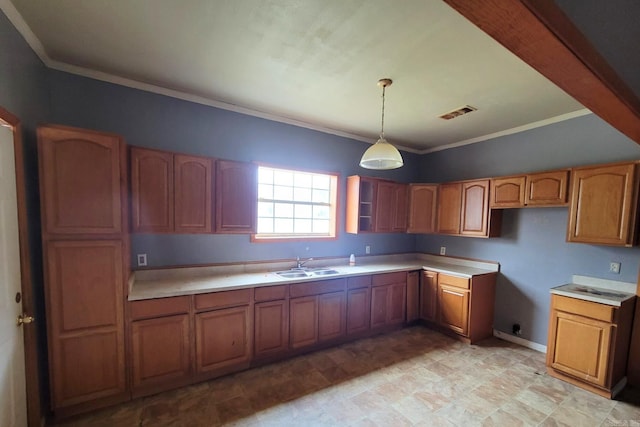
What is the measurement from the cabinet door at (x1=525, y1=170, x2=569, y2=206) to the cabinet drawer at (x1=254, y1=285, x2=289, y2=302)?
3012 mm

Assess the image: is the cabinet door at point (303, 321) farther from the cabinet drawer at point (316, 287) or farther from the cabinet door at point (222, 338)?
the cabinet door at point (222, 338)

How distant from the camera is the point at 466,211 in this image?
11.9 ft

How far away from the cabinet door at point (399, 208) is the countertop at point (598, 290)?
1.91m

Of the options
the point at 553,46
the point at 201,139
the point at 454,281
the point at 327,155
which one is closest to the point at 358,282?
the point at 454,281

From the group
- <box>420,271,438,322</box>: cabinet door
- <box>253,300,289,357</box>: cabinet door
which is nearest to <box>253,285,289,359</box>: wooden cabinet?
<box>253,300,289,357</box>: cabinet door

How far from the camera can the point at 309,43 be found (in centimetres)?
183

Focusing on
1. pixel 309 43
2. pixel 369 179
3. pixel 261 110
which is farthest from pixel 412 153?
pixel 309 43

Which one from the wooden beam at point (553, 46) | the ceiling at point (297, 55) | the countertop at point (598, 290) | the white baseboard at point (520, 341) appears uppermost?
the ceiling at point (297, 55)

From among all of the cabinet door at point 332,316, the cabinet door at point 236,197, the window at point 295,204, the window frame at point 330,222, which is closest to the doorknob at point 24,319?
the cabinet door at point 236,197

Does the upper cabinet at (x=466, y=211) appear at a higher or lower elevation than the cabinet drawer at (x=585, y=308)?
higher

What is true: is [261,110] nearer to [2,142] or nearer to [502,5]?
[2,142]

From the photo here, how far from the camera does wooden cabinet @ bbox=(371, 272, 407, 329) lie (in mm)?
3459

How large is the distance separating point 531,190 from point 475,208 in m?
0.66

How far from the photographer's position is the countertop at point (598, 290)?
7.79 feet
